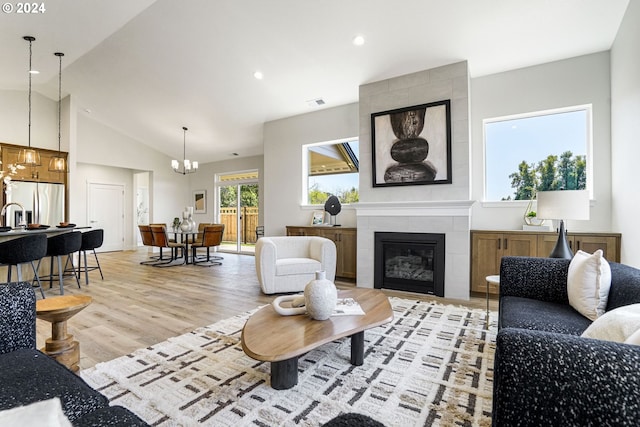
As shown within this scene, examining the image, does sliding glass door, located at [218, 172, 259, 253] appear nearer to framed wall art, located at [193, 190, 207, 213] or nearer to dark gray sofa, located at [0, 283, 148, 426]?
framed wall art, located at [193, 190, 207, 213]

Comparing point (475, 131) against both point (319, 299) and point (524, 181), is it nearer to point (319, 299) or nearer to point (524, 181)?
point (524, 181)

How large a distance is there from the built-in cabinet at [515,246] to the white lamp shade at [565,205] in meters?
1.03

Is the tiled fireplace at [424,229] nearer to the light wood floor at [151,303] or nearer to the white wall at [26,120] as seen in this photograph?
the light wood floor at [151,303]

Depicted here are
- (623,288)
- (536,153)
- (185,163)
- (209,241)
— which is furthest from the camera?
(185,163)

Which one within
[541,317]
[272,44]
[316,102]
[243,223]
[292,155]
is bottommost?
[541,317]

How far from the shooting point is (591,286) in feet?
6.04

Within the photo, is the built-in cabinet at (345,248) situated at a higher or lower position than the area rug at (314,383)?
higher

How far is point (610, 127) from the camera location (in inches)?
142

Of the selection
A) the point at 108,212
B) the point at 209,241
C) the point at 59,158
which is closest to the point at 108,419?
the point at 59,158

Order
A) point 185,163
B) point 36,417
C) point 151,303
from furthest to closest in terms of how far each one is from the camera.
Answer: point 185,163 → point 151,303 → point 36,417

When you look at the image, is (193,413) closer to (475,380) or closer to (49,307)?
(49,307)

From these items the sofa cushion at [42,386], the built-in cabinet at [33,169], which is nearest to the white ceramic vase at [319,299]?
the sofa cushion at [42,386]

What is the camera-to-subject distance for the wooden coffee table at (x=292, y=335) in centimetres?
163

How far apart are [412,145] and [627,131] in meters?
2.14
